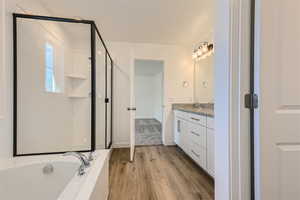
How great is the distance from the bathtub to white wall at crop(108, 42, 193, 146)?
1.99m

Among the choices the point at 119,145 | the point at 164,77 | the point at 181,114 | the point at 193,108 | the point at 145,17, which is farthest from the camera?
the point at 164,77

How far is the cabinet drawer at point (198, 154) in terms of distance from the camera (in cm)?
211

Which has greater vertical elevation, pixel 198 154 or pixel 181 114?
pixel 181 114

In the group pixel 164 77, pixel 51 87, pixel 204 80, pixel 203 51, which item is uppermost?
pixel 203 51

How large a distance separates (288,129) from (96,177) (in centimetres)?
125

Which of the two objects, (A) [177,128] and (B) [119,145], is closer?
(A) [177,128]

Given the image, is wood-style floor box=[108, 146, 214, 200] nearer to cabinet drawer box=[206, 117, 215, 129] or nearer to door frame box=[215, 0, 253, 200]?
cabinet drawer box=[206, 117, 215, 129]

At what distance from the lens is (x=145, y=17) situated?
252cm

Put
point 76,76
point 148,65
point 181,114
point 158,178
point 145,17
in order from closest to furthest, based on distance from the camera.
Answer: point 158,178 → point 145,17 → point 76,76 → point 181,114 → point 148,65

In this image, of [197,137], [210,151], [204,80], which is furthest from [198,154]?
[204,80]

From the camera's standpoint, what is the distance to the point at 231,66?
0.83 metres

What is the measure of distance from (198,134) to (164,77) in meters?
1.70

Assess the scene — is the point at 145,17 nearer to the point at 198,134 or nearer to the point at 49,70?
the point at 49,70

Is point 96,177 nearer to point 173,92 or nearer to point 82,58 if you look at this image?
point 82,58
